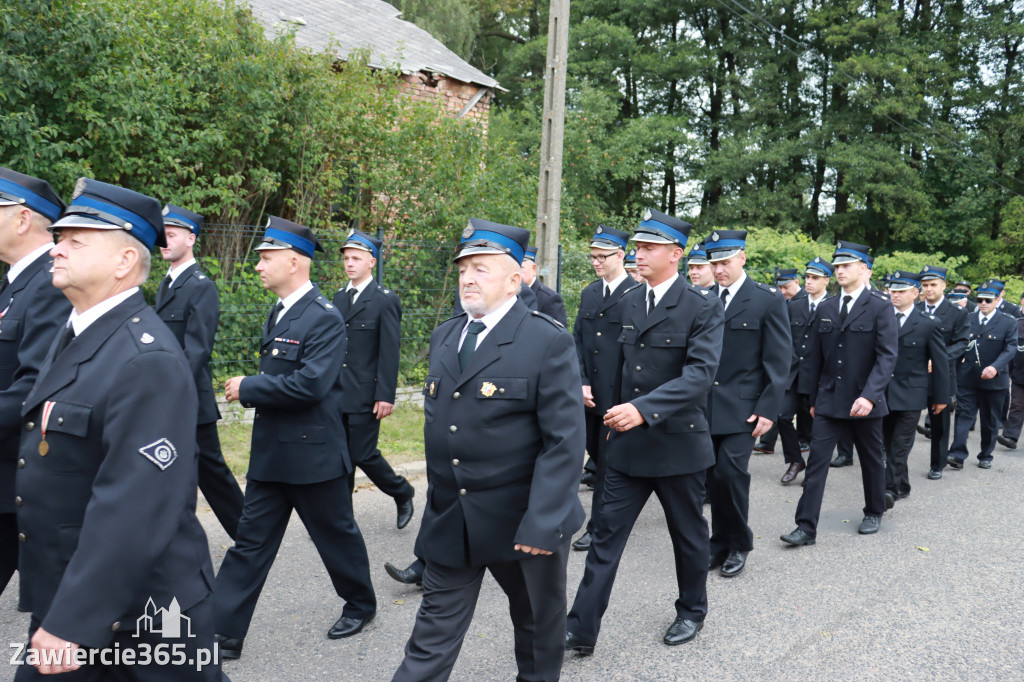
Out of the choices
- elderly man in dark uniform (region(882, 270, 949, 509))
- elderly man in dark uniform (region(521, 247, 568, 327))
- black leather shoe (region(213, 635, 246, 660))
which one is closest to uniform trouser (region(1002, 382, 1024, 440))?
elderly man in dark uniform (region(882, 270, 949, 509))

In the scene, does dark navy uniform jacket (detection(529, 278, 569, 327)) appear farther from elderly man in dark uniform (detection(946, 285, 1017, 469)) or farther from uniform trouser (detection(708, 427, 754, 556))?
elderly man in dark uniform (detection(946, 285, 1017, 469))

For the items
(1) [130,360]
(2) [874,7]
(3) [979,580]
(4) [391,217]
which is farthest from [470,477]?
(2) [874,7]

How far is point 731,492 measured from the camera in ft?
17.5

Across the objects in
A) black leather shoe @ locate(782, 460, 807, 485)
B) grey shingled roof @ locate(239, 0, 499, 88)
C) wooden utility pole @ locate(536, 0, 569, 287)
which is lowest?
black leather shoe @ locate(782, 460, 807, 485)

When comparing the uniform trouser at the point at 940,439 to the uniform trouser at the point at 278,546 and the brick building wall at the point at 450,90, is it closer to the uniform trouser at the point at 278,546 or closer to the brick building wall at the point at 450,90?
the uniform trouser at the point at 278,546

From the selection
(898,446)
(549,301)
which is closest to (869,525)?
(898,446)

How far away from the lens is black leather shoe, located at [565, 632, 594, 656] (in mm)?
4199

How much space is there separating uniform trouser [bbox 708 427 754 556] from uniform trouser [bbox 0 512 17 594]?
12.9ft

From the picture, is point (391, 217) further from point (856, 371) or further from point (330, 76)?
point (856, 371)

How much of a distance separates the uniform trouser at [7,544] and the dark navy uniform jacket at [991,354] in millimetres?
10053

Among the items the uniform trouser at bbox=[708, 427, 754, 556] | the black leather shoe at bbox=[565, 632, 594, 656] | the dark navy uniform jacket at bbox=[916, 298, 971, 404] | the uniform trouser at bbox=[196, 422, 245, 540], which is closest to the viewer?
the black leather shoe at bbox=[565, 632, 594, 656]

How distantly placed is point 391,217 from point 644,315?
28.9 ft

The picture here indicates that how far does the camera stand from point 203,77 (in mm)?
10359

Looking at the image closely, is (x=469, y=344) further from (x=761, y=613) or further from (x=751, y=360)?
(x=751, y=360)
